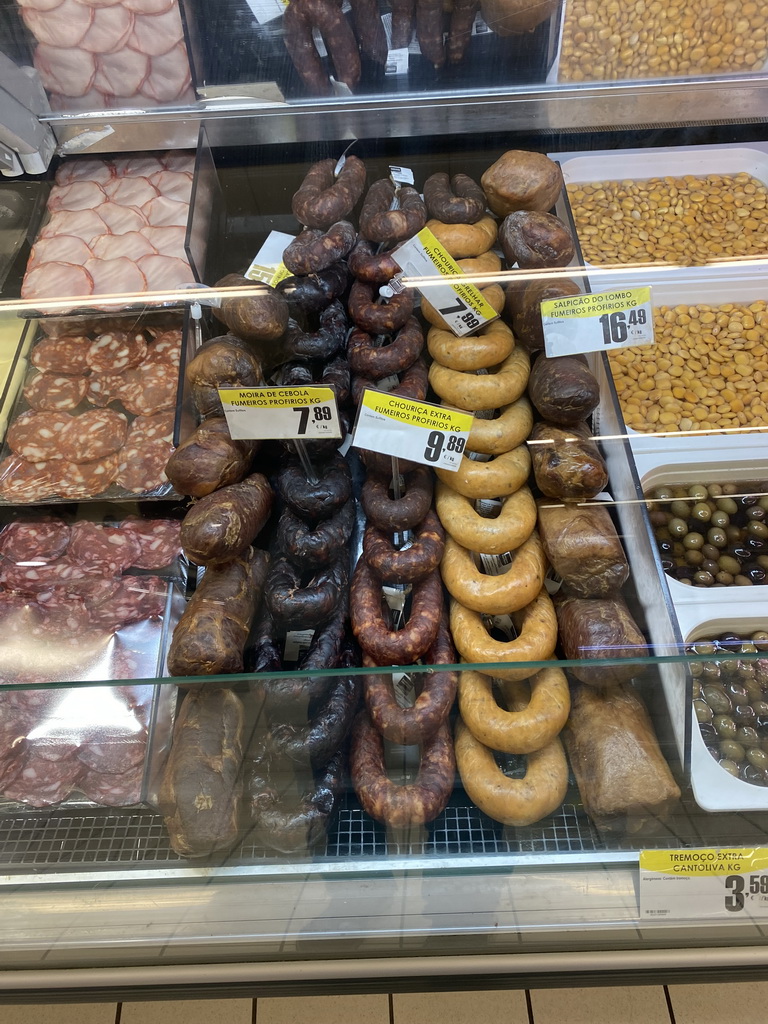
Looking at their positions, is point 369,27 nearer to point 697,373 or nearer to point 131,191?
point 131,191

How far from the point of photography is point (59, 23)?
2.23m

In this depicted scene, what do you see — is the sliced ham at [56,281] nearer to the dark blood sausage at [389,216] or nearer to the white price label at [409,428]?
the dark blood sausage at [389,216]

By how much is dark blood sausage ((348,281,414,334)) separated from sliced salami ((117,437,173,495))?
2.39ft

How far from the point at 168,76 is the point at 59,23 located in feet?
1.18

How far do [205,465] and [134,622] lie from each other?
0.51 metres

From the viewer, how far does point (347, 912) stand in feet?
4.92

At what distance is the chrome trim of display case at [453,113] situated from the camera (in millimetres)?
2182

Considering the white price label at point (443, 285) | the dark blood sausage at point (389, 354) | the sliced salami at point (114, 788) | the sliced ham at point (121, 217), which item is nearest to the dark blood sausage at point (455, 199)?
the white price label at point (443, 285)

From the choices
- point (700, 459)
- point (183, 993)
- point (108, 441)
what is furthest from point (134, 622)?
point (700, 459)

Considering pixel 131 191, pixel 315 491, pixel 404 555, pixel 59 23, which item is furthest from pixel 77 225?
pixel 404 555

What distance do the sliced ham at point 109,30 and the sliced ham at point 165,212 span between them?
47cm

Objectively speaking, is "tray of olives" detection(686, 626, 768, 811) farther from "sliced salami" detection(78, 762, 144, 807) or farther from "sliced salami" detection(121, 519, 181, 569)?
"sliced salami" detection(121, 519, 181, 569)

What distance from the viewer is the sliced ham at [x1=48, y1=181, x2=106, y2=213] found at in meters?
2.59

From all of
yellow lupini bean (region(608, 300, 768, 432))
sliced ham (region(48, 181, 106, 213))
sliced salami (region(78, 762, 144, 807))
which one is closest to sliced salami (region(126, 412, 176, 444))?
sliced ham (region(48, 181, 106, 213))
